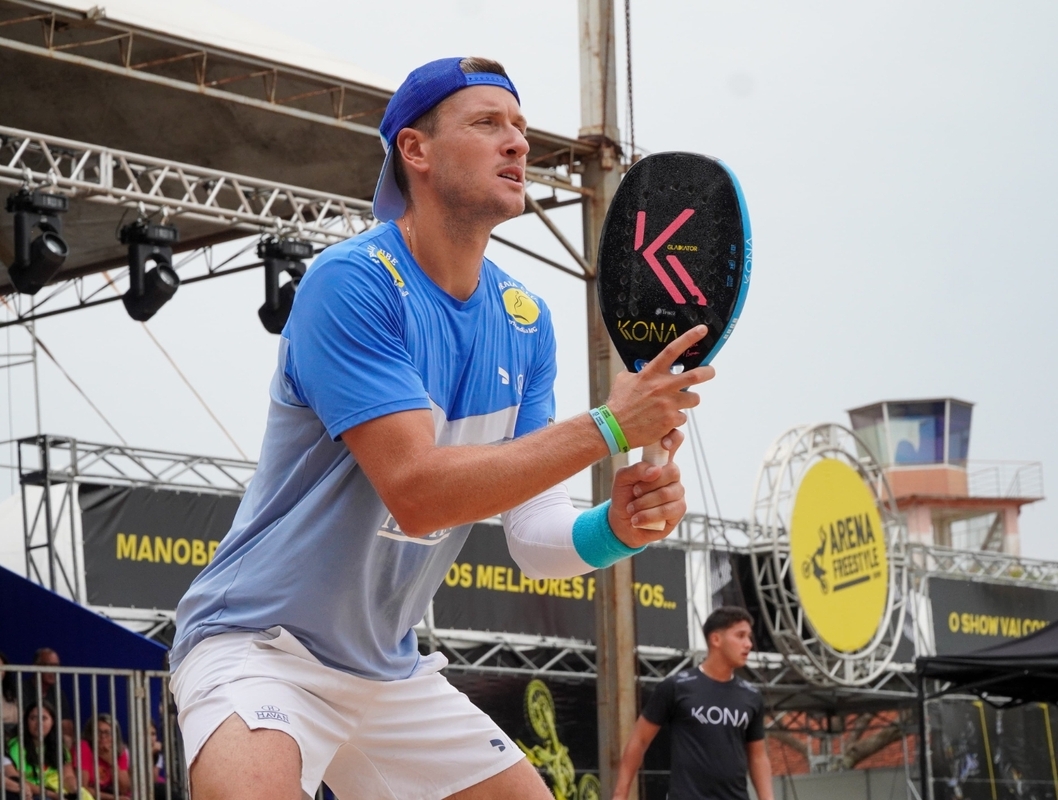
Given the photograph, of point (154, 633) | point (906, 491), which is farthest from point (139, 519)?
point (906, 491)

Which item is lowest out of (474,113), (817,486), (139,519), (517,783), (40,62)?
(517,783)

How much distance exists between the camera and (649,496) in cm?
274

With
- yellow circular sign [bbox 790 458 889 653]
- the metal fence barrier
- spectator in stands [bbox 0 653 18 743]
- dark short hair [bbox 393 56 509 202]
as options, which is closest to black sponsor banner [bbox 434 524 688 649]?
yellow circular sign [bbox 790 458 889 653]

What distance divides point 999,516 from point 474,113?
196 ft

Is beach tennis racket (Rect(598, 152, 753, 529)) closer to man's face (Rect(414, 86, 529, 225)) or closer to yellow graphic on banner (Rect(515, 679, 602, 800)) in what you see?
man's face (Rect(414, 86, 529, 225))

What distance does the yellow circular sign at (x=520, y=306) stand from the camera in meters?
2.99

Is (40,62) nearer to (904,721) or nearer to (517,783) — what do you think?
(517,783)

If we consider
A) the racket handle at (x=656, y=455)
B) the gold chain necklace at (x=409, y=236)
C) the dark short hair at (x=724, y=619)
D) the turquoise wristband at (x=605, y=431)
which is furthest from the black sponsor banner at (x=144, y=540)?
the turquoise wristband at (x=605, y=431)

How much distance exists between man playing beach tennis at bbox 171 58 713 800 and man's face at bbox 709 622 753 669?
4.60 metres

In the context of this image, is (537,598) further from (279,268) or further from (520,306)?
(520,306)

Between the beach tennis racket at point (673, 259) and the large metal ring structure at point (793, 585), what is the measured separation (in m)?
12.4

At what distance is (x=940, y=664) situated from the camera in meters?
10.8

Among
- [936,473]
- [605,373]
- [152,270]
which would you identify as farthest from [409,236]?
[936,473]

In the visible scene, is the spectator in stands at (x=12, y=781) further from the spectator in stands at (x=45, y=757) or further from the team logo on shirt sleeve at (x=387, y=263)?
the team logo on shirt sleeve at (x=387, y=263)
